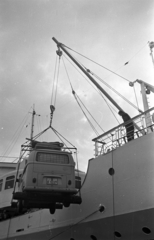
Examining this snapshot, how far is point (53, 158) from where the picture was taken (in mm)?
9594

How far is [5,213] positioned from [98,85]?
9.66m

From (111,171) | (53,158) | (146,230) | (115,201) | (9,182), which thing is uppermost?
(53,158)

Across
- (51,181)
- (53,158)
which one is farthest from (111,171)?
(51,181)

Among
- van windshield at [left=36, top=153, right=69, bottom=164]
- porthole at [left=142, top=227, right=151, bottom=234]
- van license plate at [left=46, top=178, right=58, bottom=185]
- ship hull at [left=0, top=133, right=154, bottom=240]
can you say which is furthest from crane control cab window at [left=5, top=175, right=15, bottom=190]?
porthole at [left=142, top=227, right=151, bottom=234]

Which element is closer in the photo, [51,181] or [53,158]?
[51,181]

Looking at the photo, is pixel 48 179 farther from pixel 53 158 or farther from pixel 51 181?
pixel 53 158

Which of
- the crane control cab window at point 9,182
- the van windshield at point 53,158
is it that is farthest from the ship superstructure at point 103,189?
the crane control cab window at point 9,182

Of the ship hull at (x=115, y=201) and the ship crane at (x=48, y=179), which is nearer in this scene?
the ship hull at (x=115, y=201)

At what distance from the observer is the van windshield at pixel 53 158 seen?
9398mm

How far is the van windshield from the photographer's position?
940 centimetres

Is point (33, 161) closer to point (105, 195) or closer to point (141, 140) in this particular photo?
point (105, 195)

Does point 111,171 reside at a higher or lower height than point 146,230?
higher

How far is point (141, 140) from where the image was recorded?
9281mm

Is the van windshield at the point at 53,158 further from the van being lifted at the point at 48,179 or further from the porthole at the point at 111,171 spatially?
the porthole at the point at 111,171
